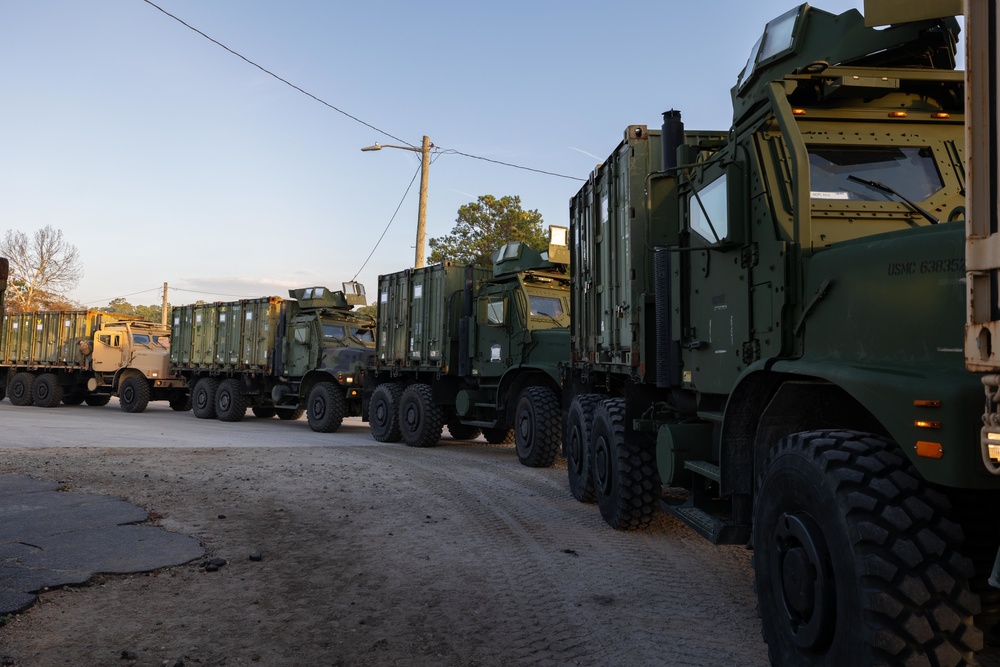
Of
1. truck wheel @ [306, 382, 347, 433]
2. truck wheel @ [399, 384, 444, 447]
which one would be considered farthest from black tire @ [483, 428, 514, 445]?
truck wheel @ [306, 382, 347, 433]

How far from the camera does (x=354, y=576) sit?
5043 mm

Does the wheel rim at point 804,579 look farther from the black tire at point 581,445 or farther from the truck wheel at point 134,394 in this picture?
the truck wheel at point 134,394

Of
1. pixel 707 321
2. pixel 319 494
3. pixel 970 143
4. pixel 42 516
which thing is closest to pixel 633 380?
pixel 707 321

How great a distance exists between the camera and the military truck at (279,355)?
17391mm

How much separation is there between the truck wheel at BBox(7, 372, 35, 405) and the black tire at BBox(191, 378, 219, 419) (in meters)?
8.52

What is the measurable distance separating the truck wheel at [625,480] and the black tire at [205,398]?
1723cm

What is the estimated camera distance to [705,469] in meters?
4.83

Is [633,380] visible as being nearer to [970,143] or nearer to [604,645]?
[604,645]

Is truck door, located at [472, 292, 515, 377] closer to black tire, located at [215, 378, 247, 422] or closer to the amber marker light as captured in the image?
black tire, located at [215, 378, 247, 422]

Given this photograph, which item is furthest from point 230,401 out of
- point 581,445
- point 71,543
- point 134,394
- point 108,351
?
point 71,543

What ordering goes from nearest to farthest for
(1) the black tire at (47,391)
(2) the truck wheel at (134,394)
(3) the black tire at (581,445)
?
(3) the black tire at (581,445), (2) the truck wheel at (134,394), (1) the black tire at (47,391)

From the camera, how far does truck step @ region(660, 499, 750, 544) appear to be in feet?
14.3

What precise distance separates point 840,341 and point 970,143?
4.84 ft

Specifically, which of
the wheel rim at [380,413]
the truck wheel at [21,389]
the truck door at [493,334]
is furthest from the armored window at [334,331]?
the truck wheel at [21,389]
